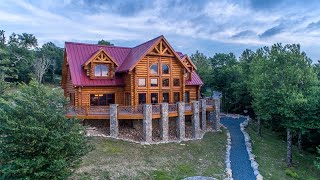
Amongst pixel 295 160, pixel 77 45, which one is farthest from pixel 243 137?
pixel 77 45

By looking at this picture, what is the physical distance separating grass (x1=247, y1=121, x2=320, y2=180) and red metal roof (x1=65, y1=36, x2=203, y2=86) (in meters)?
9.89

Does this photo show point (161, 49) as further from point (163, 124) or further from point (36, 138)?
point (36, 138)

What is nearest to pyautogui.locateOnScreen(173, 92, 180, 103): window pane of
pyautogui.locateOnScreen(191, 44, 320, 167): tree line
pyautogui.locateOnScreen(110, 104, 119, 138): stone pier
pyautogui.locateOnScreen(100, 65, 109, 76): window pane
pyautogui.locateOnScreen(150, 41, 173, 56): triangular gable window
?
pyautogui.locateOnScreen(150, 41, 173, 56): triangular gable window

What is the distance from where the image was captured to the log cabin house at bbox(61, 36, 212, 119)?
23.8m

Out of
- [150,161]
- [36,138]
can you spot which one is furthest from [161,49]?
[36,138]

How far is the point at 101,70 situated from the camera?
24.9 metres

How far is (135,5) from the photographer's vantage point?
90.4 feet

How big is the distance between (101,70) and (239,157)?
1484 centimetres

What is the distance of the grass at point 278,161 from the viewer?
765 inches

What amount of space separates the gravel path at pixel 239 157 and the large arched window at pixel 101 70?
1392cm

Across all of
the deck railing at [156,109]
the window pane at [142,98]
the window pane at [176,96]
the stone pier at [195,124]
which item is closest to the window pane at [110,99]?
the window pane at [142,98]

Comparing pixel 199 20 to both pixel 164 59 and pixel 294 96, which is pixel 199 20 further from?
pixel 294 96

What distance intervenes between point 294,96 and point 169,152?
36.3ft

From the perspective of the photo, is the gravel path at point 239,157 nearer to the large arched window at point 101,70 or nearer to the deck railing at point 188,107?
the deck railing at point 188,107
